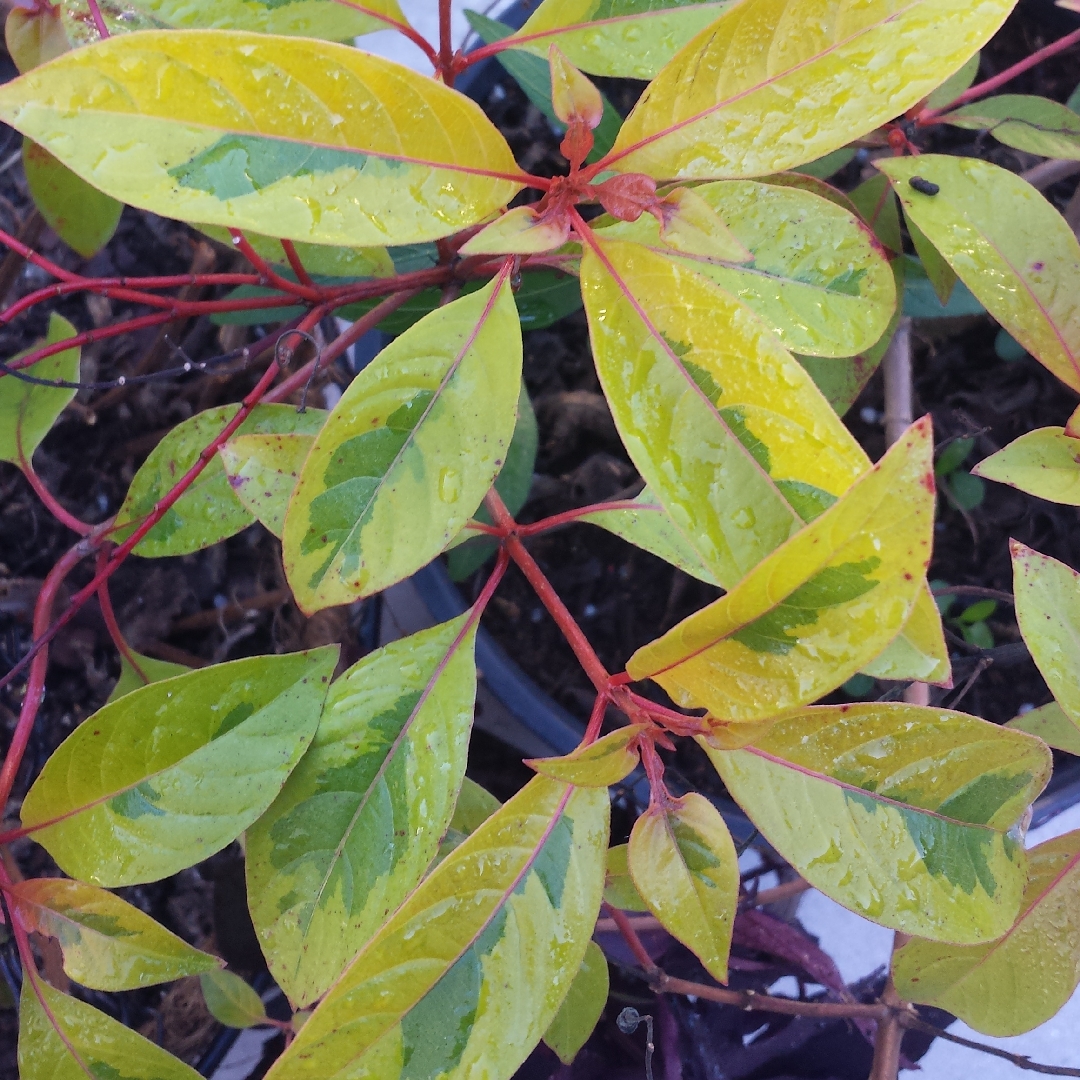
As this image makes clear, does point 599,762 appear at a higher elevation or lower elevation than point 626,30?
lower

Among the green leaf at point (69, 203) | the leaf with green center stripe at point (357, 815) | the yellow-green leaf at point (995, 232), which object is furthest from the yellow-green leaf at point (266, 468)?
the yellow-green leaf at point (995, 232)

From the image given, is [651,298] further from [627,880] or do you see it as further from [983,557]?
[983,557]

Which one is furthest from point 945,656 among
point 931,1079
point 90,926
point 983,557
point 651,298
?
point 931,1079

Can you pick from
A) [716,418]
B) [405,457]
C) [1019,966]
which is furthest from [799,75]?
[1019,966]

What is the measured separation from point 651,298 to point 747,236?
0.22 metres

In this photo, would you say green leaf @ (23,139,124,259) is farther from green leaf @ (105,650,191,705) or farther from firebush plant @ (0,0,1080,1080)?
green leaf @ (105,650,191,705)

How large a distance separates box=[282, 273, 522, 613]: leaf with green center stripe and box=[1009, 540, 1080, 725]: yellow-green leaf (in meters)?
0.38

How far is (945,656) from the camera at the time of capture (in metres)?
0.43

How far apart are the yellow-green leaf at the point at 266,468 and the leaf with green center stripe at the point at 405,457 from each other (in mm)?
89

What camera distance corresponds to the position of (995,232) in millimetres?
631

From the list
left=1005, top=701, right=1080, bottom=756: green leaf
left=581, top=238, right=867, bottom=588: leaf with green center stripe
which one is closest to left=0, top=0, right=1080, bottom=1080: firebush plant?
left=581, top=238, right=867, bottom=588: leaf with green center stripe

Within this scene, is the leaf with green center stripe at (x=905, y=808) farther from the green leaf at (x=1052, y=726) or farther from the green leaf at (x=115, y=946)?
the green leaf at (x=115, y=946)

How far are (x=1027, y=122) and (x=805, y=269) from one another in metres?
0.34

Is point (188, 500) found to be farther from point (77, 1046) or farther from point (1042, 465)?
point (1042, 465)
